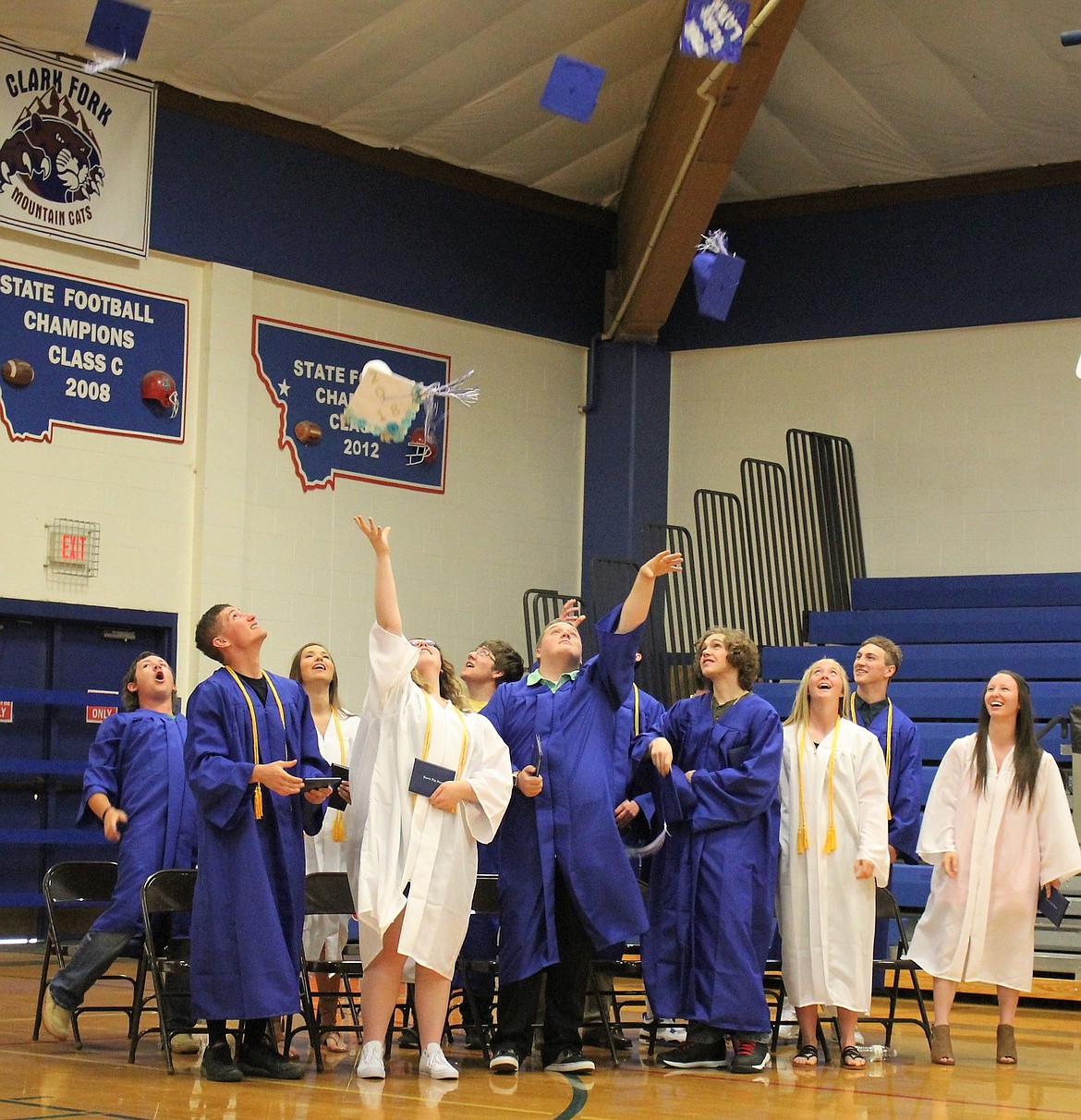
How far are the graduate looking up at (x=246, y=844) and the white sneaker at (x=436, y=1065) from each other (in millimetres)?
373

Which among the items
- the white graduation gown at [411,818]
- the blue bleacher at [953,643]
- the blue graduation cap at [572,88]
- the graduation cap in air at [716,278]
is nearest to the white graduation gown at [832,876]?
the white graduation gown at [411,818]

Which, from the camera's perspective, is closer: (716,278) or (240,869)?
(240,869)

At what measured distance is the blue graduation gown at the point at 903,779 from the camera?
7.29 m

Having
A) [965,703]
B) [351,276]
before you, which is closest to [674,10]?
[351,276]

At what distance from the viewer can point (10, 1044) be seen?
598 centimetres

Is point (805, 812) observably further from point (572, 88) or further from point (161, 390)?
point (161, 390)

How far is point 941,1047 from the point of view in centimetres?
625

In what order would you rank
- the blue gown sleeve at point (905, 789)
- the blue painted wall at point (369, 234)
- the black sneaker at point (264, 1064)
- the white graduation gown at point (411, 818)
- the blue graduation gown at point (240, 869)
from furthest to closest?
the blue painted wall at point (369, 234) < the blue gown sleeve at point (905, 789) < the white graduation gown at point (411, 818) < the black sneaker at point (264, 1064) < the blue graduation gown at point (240, 869)

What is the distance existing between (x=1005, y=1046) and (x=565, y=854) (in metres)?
1.84

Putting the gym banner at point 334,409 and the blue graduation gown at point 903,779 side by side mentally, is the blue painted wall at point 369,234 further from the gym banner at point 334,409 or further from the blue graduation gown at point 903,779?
the blue graduation gown at point 903,779

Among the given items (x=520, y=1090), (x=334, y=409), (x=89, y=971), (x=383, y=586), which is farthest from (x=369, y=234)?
(x=520, y=1090)

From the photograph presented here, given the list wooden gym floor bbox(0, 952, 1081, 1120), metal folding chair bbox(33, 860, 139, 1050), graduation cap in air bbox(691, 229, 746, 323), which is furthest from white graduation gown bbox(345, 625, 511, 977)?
graduation cap in air bbox(691, 229, 746, 323)

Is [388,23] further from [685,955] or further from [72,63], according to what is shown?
[685,955]

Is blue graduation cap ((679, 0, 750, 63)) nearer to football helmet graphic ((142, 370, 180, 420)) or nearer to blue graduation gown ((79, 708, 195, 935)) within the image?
football helmet graphic ((142, 370, 180, 420))
